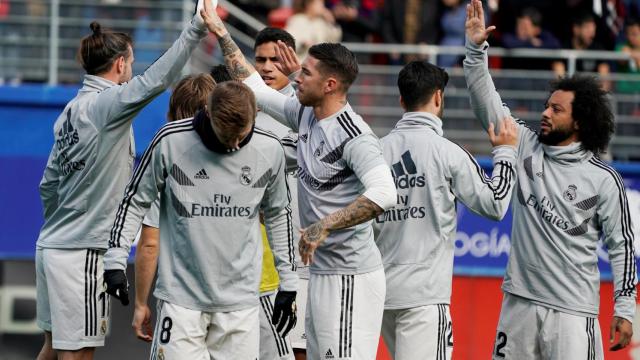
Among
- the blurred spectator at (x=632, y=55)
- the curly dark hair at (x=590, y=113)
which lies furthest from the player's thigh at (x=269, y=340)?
the blurred spectator at (x=632, y=55)

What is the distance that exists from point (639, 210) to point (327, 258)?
6024 mm

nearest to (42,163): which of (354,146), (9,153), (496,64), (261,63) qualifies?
(9,153)

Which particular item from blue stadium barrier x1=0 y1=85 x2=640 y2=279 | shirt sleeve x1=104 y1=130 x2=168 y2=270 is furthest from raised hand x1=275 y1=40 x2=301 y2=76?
blue stadium barrier x1=0 y1=85 x2=640 y2=279

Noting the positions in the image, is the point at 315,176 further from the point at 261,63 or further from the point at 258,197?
the point at 261,63

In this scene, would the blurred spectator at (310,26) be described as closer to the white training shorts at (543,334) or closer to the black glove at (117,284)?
the white training shorts at (543,334)

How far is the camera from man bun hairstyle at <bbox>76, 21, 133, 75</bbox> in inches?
308

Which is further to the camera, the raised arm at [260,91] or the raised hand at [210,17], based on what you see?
the raised arm at [260,91]

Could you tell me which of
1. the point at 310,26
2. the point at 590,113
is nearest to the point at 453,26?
the point at 310,26

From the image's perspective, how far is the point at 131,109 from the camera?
752 centimetres

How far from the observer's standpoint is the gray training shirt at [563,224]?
7.73 m

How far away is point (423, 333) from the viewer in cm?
744

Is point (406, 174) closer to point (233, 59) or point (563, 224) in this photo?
point (563, 224)

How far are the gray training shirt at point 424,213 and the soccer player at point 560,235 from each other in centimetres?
47

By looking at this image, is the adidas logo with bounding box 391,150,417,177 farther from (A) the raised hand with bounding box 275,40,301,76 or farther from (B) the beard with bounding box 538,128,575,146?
(A) the raised hand with bounding box 275,40,301,76
